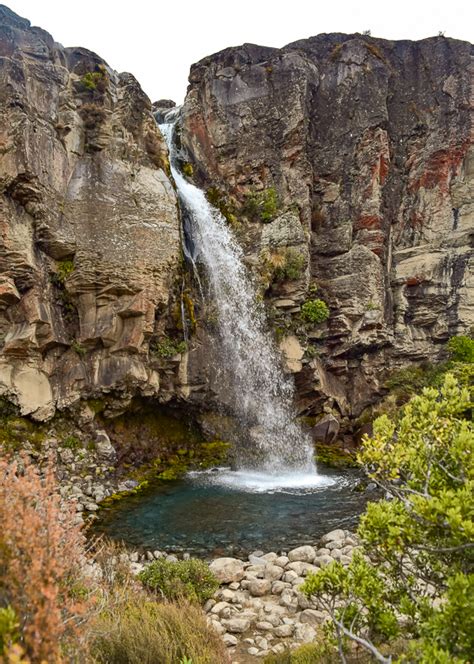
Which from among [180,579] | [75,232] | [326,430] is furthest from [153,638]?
[326,430]

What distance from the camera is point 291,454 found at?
19.5 metres

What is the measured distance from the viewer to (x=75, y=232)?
17.0 metres

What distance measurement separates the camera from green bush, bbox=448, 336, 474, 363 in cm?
2080

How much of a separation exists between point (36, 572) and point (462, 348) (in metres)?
21.9

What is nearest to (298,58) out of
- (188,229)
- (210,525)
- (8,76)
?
(188,229)

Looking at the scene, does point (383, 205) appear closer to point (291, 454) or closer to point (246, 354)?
point (246, 354)

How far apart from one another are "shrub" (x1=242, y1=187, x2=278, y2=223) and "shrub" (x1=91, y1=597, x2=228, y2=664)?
68.4 ft

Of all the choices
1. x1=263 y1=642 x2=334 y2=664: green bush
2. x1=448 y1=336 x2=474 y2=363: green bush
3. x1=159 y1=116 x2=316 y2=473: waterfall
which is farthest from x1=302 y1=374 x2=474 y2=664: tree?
x1=448 y1=336 x2=474 y2=363: green bush

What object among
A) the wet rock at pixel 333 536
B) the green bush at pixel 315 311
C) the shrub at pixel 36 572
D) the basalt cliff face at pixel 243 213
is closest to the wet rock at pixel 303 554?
the wet rock at pixel 333 536

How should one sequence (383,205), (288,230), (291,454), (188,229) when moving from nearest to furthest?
(291,454) → (188,229) → (288,230) → (383,205)

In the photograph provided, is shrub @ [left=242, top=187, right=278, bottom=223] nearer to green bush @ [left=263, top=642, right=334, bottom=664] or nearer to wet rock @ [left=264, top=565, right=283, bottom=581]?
wet rock @ [left=264, top=565, right=283, bottom=581]

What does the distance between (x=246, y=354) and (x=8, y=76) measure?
14.5 meters

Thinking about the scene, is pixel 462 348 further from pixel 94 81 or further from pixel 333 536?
pixel 94 81

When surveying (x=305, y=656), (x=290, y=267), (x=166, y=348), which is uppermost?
(x=290, y=267)
